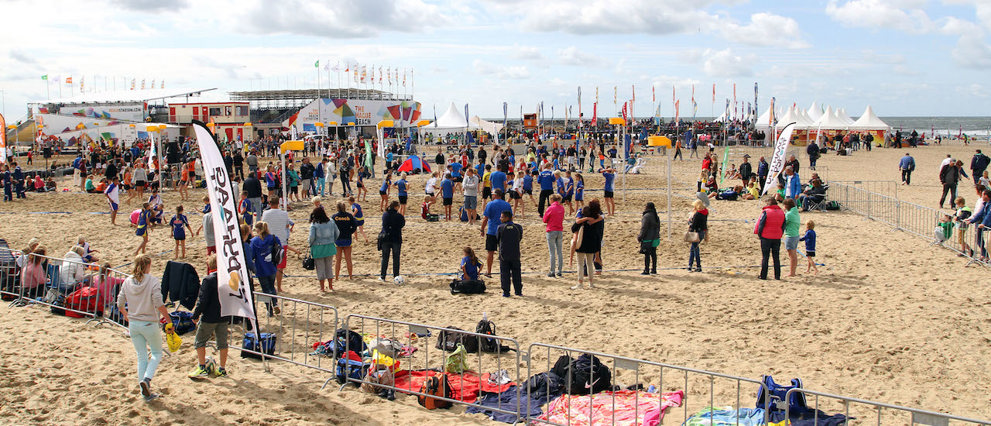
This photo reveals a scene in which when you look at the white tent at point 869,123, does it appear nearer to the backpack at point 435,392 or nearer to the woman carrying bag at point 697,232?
the woman carrying bag at point 697,232

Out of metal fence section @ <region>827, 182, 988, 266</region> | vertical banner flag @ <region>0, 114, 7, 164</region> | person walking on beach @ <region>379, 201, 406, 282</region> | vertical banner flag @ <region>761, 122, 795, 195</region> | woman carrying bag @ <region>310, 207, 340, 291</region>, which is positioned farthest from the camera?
vertical banner flag @ <region>0, 114, 7, 164</region>

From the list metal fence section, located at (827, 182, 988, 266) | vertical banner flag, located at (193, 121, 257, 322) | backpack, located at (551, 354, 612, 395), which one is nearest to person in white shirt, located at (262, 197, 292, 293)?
vertical banner flag, located at (193, 121, 257, 322)

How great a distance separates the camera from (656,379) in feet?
23.2

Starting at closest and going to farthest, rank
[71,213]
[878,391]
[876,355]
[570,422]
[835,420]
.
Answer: [835,420] < [570,422] < [878,391] < [876,355] < [71,213]

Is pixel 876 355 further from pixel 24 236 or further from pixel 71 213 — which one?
pixel 71 213

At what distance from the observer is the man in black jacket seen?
6871mm

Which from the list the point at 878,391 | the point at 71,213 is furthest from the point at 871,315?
the point at 71,213

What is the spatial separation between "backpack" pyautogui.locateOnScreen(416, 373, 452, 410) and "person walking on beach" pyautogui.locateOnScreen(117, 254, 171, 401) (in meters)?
2.39

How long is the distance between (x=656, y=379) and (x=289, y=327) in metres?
4.49

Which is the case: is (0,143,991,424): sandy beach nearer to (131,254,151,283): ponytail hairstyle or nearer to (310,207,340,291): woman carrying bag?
(310,207,340,291): woman carrying bag

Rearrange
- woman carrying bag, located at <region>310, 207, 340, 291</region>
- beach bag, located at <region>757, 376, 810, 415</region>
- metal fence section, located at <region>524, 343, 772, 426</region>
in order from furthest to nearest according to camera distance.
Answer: woman carrying bag, located at <region>310, 207, 340, 291</region>, metal fence section, located at <region>524, 343, 772, 426</region>, beach bag, located at <region>757, 376, 810, 415</region>

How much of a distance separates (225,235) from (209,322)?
881 mm

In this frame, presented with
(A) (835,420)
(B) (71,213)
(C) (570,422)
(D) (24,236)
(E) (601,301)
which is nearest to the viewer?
(A) (835,420)

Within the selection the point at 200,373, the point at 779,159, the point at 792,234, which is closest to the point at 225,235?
the point at 200,373
